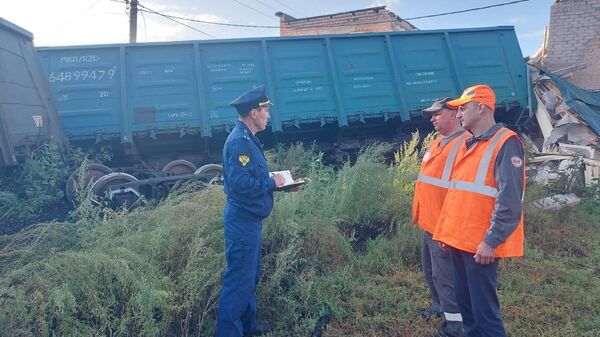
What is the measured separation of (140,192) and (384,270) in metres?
3.64

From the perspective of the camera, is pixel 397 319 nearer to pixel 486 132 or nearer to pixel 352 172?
pixel 486 132

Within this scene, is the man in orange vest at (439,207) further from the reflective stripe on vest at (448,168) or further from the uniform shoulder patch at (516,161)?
the uniform shoulder patch at (516,161)

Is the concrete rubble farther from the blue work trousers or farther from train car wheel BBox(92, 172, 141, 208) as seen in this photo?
train car wheel BBox(92, 172, 141, 208)

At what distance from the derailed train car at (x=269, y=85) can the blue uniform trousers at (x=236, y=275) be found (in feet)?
11.8

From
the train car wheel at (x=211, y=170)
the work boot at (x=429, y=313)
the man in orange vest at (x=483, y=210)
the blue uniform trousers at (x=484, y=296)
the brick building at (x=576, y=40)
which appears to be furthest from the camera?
the brick building at (x=576, y=40)

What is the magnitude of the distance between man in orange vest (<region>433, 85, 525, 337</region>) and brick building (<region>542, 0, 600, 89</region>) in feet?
29.1

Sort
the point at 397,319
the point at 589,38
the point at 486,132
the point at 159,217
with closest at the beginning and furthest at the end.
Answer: the point at 486,132 < the point at 397,319 < the point at 159,217 < the point at 589,38

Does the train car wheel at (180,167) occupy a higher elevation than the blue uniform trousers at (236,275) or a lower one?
higher

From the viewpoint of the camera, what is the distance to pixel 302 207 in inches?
173

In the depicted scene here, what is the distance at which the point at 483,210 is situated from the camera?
241 cm

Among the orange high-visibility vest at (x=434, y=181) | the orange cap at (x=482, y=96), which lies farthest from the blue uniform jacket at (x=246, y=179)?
the orange cap at (x=482, y=96)

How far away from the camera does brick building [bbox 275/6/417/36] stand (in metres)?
17.9

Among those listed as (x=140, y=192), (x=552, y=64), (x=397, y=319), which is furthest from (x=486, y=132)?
(x=552, y=64)

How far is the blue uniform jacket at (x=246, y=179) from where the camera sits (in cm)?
282
